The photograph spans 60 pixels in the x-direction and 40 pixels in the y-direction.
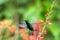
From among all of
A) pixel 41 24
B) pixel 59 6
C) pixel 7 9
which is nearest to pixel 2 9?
pixel 7 9

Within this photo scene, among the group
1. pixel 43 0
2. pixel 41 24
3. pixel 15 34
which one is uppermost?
pixel 43 0

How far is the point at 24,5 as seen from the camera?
3611 mm

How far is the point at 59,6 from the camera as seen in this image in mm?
2689

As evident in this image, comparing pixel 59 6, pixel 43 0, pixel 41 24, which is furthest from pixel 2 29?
pixel 43 0

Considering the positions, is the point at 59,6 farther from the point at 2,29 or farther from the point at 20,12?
the point at 2,29

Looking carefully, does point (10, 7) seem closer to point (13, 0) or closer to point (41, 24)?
point (13, 0)

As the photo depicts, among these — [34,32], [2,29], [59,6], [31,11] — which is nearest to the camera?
[34,32]

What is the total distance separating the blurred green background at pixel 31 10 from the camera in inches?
105

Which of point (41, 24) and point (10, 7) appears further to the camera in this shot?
point (10, 7)

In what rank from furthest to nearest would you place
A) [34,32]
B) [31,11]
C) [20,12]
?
[20,12]
[31,11]
[34,32]

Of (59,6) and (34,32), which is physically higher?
(59,6)

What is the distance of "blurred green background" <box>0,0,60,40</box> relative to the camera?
2.66 metres

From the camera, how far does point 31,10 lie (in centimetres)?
295

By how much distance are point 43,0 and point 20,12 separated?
21.9 inches
